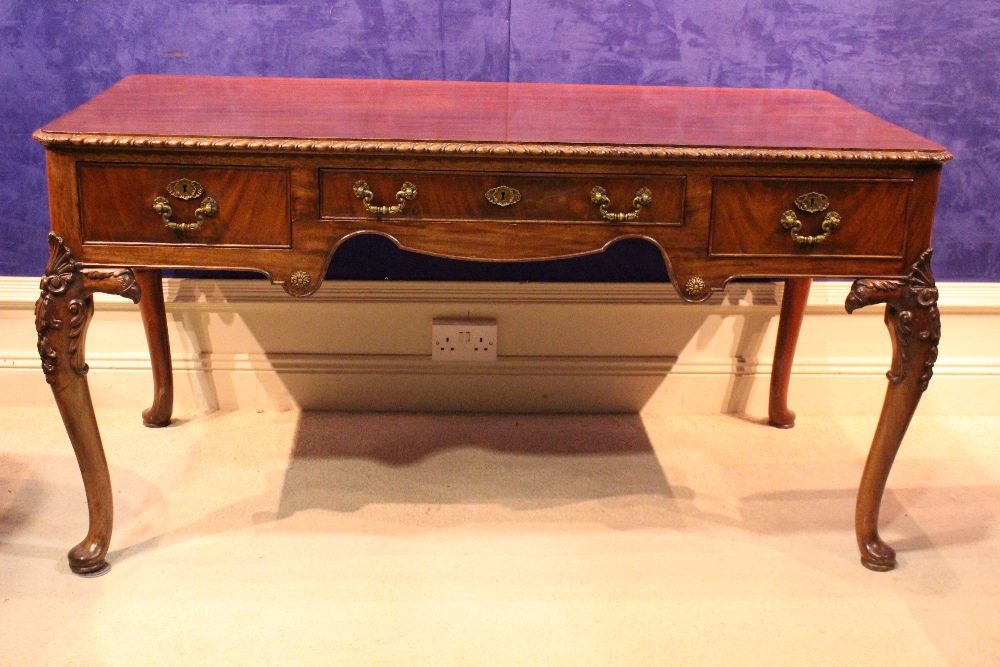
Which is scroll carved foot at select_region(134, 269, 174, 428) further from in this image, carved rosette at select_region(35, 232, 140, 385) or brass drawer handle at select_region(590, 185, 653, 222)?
brass drawer handle at select_region(590, 185, 653, 222)

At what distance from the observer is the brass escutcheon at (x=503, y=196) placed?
5.54 ft

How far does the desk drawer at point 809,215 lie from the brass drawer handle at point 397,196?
0.48m

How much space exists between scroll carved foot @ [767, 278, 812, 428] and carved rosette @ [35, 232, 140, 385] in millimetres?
→ 1393

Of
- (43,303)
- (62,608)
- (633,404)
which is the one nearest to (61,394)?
(43,303)

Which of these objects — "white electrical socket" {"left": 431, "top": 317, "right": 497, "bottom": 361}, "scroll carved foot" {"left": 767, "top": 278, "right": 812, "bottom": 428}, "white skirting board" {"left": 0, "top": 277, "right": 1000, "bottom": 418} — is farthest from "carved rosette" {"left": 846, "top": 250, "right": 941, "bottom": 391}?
"white electrical socket" {"left": 431, "top": 317, "right": 497, "bottom": 361}

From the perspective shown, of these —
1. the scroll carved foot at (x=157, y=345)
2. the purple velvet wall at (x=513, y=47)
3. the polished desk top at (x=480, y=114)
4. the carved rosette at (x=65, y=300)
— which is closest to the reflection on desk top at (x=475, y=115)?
the polished desk top at (x=480, y=114)

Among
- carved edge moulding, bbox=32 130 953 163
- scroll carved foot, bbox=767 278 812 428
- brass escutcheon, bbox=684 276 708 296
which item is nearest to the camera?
carved edge moulding, bbox=32 130 953 163

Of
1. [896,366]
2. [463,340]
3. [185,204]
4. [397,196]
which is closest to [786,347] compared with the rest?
[896,366]

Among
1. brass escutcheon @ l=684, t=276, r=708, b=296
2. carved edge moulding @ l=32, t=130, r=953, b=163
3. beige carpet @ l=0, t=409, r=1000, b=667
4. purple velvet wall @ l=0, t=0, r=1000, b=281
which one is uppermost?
purple velvet wall @ l=0, t=0, r=1000, b=281

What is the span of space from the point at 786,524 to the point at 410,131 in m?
1.09

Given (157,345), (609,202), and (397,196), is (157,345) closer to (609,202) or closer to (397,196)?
(397,196)

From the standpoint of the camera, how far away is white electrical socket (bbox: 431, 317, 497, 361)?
2.45m

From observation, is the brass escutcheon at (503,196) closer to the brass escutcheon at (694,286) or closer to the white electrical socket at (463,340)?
the brass escutcheon at (694,286)

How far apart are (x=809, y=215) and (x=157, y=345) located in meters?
1.44
